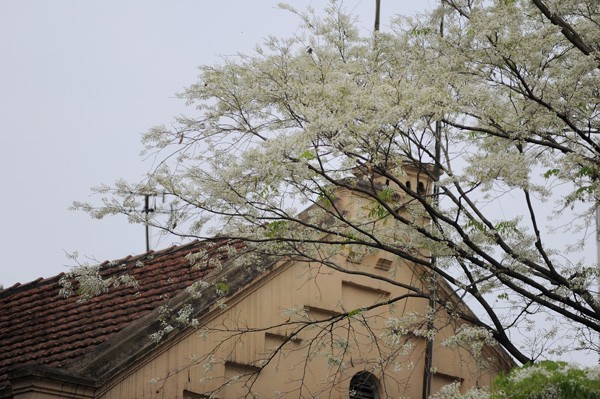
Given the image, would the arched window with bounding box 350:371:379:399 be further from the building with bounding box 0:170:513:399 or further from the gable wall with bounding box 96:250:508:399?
the gable wall with bounding box 96:250:508:399

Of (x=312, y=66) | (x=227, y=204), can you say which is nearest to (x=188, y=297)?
(x=227, y=204)

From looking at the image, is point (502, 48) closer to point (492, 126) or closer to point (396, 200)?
point (492, 126)

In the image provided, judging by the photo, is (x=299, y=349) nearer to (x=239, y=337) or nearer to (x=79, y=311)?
(x=239, y=337)

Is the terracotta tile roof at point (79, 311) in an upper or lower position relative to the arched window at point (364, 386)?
upper

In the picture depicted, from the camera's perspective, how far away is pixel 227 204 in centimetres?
1482

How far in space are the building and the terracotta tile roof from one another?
0.03 metres

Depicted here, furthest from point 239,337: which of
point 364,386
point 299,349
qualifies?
point 364,386

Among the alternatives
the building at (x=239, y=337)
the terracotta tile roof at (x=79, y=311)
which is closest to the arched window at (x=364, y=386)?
the building at (x=239, y=337)

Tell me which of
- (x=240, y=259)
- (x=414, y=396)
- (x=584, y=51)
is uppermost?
(x=584, y=51)

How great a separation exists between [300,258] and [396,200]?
143cm

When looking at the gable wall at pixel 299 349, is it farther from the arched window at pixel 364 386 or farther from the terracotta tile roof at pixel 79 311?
the terracotta tile roof at pixel 79 311

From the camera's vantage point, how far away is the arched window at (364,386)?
691 inches

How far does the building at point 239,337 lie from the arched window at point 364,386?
13 mm

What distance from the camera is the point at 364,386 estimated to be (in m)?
17.6
